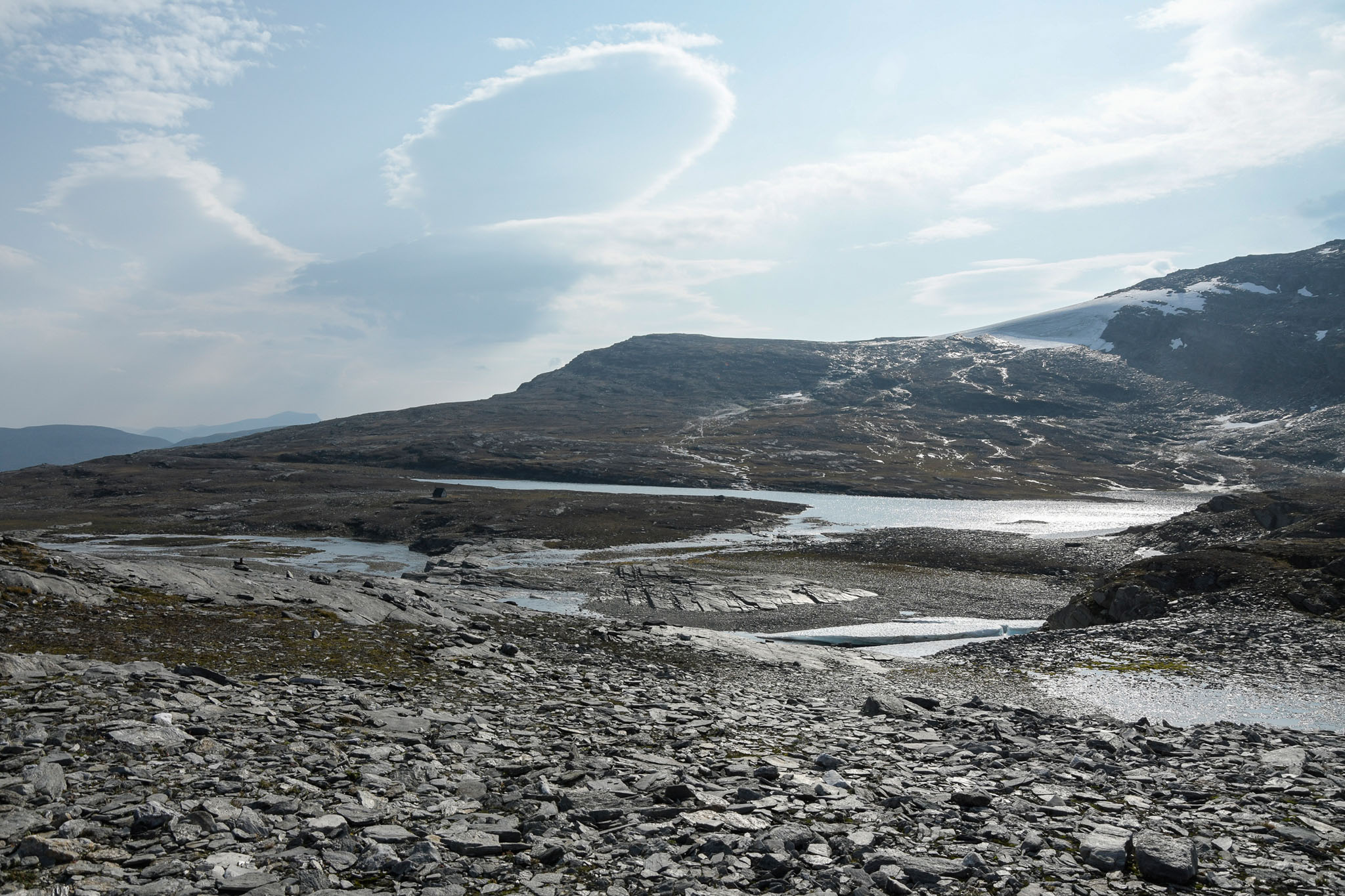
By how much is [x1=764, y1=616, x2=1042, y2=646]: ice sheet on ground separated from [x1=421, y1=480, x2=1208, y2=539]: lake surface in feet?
160

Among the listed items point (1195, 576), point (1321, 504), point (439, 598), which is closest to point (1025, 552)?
point (1321, 504)

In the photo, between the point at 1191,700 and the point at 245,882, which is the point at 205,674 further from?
the point at 1191,700

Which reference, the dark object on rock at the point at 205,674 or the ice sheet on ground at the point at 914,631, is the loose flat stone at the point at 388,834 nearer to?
the dark object on rock at the point at 205,674

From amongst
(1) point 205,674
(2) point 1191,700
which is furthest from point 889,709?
(1) point 205,674

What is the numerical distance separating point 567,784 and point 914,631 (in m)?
40.4

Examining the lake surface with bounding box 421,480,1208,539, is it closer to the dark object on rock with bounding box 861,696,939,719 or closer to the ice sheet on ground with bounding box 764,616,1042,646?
the ice sheet on ground with bounding box 764,616,1042,646

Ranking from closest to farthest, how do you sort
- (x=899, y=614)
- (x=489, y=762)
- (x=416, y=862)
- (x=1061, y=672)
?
(x=416, y=862) < (x=489, y=762) < (x=1061, y=672) < (x=899, y=614)

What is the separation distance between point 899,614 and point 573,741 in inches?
1692

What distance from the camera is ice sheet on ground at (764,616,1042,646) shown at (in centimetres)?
4681

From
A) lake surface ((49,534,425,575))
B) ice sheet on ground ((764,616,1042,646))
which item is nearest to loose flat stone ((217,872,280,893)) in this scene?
ice sheet on ground ((764,616,1042,646))

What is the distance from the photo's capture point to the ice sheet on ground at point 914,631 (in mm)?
46812

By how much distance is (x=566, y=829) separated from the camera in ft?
35.4

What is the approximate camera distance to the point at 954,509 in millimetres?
131500

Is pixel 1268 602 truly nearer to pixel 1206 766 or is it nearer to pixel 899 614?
pixel 899 614
